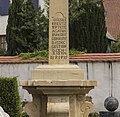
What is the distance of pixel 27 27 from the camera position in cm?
1955

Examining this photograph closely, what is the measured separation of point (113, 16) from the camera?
36219 mm

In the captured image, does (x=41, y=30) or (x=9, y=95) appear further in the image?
(x=41, y=30)

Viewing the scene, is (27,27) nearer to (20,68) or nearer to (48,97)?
(20,68)

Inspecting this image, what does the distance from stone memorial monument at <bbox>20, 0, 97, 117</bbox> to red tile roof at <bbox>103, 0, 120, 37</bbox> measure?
87.2ft

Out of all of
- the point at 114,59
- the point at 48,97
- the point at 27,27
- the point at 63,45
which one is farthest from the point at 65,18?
the point at 27,27

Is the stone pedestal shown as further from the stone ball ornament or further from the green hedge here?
the stone ball ornament

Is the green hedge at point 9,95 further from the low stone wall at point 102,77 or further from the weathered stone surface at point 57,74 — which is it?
the weathered stone surface at point 57,74

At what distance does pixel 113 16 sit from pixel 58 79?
29.8 meters

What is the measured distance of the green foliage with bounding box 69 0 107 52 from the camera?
1989 centimetres

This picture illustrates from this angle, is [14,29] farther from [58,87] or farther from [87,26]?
[58,87]

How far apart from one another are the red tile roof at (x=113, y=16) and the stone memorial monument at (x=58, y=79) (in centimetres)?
2658

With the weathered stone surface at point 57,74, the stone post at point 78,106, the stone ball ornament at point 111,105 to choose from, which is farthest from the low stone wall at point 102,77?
the weathered stone surface at point 57,74

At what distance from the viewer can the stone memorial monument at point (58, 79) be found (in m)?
6.70

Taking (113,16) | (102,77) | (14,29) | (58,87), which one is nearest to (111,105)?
(102,77)
